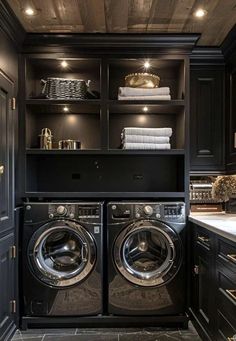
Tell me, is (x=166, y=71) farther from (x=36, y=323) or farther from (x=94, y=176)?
(x=36, y=323)

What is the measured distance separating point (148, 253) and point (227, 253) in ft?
3.32

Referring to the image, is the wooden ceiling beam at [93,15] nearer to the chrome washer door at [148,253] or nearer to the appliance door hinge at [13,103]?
the appliance door hinge at [13,103]

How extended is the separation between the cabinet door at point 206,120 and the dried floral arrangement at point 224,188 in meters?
0.15

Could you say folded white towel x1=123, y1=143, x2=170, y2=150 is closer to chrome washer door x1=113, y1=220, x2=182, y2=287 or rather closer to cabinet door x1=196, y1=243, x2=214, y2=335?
chrome washer door x1=113, y1=220, x2=182, y2=287

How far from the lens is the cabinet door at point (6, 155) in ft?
8.40

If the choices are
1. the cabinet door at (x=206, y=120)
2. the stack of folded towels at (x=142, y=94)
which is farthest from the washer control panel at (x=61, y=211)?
the cabinet door at (x=206, y=120)

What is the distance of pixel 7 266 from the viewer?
270cm

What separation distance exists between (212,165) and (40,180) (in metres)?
1.66

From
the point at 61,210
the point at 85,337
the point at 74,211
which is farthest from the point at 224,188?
the point at 85,337

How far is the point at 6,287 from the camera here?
268 centimetres

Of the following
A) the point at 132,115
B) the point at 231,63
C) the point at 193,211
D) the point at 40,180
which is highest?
the point at 231,63

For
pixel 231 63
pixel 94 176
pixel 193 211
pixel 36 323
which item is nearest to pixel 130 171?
pixel 94 176

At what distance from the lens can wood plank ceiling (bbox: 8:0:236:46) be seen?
249cm

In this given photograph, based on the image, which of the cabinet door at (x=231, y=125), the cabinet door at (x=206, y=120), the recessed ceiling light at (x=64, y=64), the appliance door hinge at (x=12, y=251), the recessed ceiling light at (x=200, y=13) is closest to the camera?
the recessed ceiling light at (x=200, y=13)
